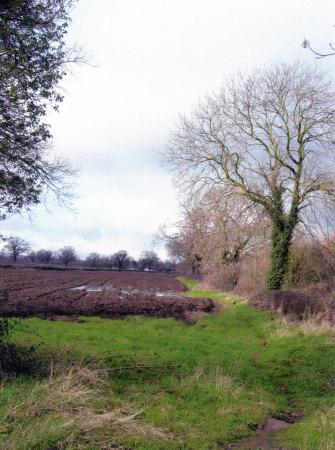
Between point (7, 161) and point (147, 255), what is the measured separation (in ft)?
541

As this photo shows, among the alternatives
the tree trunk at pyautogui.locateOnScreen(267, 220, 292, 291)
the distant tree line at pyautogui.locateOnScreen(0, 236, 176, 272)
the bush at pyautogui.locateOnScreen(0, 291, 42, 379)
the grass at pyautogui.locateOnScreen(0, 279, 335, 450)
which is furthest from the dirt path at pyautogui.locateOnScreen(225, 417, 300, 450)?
the distant tree line at pyautogui.locateOnScreen(0, 236, 176, 272)

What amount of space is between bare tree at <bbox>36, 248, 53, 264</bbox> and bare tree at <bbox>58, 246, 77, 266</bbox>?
4.11m

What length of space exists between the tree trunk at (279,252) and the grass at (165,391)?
1112 centimetres

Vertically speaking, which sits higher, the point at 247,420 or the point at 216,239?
the point at 216,239

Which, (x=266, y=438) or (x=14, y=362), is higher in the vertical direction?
(x=14, y=362)

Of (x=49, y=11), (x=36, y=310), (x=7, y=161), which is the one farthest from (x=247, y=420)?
(x=36, y=310)

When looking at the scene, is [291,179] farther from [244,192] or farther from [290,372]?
[290,372]

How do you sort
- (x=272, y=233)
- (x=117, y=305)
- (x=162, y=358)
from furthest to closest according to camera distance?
1. (x=272, y=233)
2. (x=117, y=305)
3. (x=162, y=358)

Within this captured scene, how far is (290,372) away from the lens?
12.5 metres

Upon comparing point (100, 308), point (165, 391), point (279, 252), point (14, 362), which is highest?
point (279, 252)

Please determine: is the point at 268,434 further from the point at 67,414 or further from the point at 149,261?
the point at 149,261

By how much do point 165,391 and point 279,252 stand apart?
20.5 meters

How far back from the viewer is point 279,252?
93.2 ft

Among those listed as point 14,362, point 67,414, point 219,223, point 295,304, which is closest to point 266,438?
point 67,414
